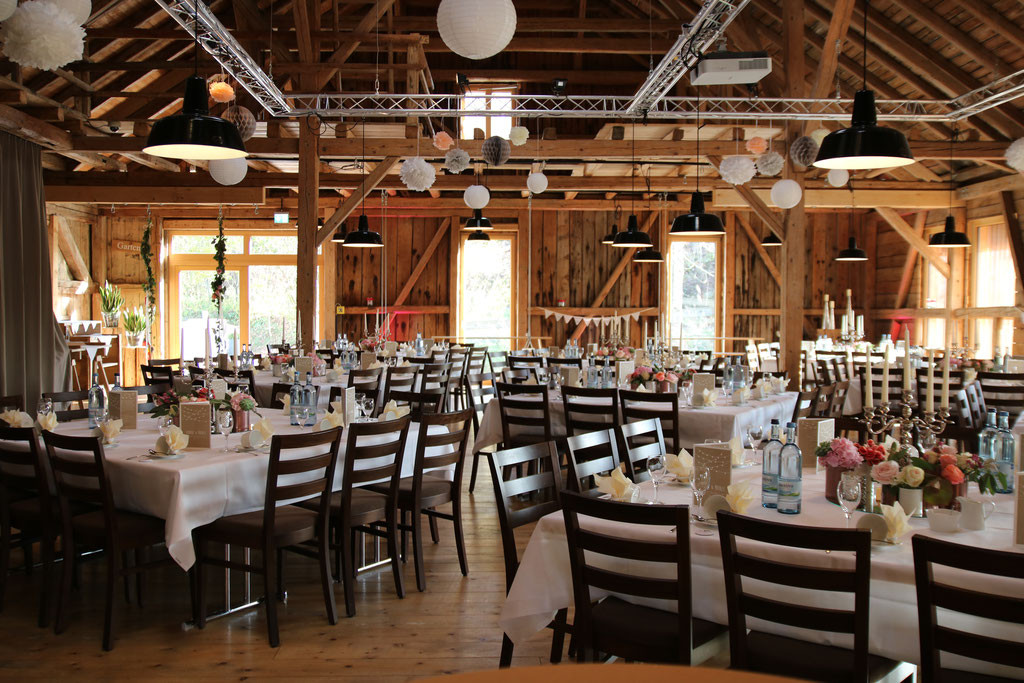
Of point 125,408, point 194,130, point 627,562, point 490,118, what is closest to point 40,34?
point 194,130

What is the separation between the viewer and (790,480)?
2.88m

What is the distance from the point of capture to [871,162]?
451 centimetres

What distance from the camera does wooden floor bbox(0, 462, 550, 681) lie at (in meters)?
3.44

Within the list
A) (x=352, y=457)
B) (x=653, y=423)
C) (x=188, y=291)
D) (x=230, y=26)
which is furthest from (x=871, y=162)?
(x=188, y=291)

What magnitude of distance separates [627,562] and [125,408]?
3.37 m

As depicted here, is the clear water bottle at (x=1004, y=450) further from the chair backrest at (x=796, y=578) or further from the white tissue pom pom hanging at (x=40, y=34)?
the white tissue pom pom hanging at (x=40, y=34)

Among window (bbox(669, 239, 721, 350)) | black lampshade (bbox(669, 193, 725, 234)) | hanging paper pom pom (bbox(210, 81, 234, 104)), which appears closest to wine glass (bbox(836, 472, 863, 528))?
black lampshade (bbox(669, 193, 725, 234))

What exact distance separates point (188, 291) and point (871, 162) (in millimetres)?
13927

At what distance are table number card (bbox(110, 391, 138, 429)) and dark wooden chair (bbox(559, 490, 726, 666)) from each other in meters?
3.17

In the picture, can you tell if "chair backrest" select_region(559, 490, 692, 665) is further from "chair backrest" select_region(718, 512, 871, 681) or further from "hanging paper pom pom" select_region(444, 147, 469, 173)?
"hanging paper pom pom" select_region(444, 147, 469, 173)

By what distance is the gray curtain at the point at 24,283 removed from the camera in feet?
26.9

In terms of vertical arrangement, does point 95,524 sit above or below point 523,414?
below

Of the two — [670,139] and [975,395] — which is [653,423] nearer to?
[975,395]

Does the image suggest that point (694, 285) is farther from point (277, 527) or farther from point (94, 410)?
point (277, 527)
